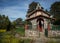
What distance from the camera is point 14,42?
14.7 metres

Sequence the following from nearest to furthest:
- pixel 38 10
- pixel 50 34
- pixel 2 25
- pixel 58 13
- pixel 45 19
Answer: pixel 50 34
pixel 45 19
pixel 38 10
pixel 2 25
pixel 58 13

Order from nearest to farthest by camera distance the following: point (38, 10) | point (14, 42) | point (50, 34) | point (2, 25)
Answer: point (14, 42) < point (50, 34) < point (38, 10) < point (2, 25)

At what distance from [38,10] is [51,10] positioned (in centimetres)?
2386

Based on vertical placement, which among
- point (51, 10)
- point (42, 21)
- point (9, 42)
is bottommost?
point (9, 42)

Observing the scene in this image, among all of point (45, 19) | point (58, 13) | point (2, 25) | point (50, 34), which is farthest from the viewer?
point (58, 13)

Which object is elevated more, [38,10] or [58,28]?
[38,10]

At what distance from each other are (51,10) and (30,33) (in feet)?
107

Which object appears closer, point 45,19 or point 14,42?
point 14,42

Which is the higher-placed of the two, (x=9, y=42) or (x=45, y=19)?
(x=45, y=19)

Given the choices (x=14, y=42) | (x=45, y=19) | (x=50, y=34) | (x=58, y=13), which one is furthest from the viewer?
(x=58, y=13)

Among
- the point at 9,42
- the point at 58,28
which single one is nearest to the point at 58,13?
the point at 58,28

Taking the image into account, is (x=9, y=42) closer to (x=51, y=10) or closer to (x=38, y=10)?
(x=38, y=10)

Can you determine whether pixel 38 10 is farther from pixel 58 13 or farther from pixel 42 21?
pixel 58 13

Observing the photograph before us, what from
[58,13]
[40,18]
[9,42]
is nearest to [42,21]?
[40,18]
